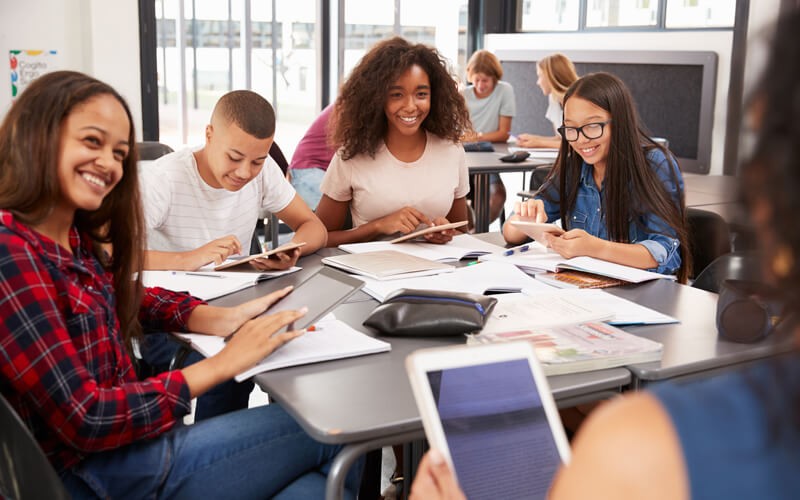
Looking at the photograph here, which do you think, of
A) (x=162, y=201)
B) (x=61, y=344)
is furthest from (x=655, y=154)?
(x=61, y=344)

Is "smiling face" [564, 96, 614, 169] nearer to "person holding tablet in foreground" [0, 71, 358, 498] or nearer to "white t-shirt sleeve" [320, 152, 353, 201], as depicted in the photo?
"white t-shirt sleeve" [320, 152, 353, 201]

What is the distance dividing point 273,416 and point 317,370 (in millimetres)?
133

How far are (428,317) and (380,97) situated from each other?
1276 mm

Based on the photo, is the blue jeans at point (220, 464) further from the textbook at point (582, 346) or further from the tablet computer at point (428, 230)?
the tablet computer at point (428, 230)

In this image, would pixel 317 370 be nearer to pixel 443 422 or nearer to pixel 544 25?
pixel 443 422

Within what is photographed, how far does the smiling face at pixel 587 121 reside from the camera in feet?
7.86

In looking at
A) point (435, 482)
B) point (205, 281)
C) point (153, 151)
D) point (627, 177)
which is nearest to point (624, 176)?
point (627, 177)

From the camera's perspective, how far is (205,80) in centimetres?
529

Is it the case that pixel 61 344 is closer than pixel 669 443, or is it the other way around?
pixel 669 443

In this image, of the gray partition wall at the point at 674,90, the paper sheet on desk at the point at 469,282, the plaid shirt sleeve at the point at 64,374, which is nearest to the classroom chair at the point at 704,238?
the paper sheet on desk at the point at 469,282

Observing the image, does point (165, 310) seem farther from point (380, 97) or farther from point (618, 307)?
point (380, 97)

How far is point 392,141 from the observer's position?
2867 millimetres

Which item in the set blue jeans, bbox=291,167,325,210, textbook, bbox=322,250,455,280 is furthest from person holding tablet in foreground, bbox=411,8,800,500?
blue jeans, bbox=291,167,325,210

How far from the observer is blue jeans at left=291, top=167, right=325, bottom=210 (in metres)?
4.07
